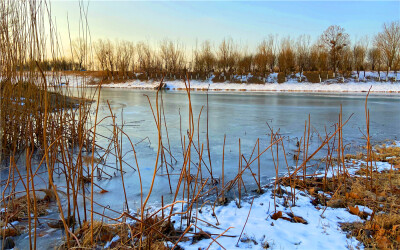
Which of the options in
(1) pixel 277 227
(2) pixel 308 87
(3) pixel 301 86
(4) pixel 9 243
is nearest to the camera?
(4) pixel 9 243

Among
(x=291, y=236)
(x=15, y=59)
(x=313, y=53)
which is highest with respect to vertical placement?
(x=313, y=53)

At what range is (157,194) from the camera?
2258mm

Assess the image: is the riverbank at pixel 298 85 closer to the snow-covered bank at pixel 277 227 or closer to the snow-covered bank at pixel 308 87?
the snow-covered bank at pixel 308 87

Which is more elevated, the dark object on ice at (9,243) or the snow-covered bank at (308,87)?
the snow-covered bank at (308,87)

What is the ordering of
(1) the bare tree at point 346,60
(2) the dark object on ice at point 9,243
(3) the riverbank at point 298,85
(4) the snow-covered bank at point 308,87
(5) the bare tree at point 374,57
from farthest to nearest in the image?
(1) the bare tree at point 346,60 → (5) the bare tree at point 374,57 → (3) the riverbank at point 298,85 → (4) the snow-covered bank at point 308,87 → (2) the dark object on ice at point 9,243

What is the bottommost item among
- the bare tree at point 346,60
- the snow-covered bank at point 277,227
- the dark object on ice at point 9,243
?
the snow-covered bank at point 277,227

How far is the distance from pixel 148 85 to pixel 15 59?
29.7 meters

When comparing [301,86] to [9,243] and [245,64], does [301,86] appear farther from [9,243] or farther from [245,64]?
[9,243]

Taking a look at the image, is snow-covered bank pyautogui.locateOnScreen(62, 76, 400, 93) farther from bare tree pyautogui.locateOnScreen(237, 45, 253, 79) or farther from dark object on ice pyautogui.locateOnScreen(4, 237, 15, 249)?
dark object on ice pyautogui.locateOnScreen(4, 237, 15, 249)

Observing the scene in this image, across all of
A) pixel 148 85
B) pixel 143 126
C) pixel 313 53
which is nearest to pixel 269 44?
pixel 313 53

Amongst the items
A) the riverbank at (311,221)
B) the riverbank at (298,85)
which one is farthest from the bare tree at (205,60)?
the riverbank at (311,221)

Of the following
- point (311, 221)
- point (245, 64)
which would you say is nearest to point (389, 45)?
point (245, 64)

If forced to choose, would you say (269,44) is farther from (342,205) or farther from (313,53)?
(342,205)

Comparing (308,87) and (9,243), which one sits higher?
(308,87)
